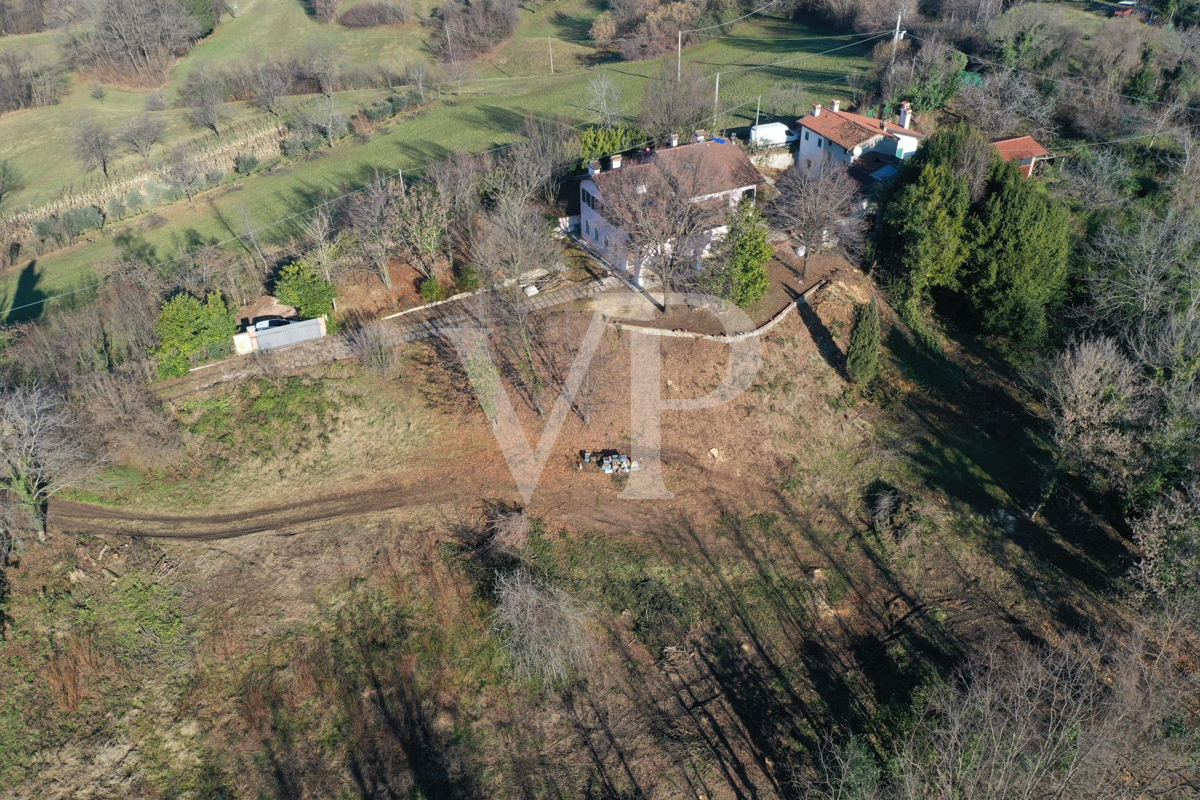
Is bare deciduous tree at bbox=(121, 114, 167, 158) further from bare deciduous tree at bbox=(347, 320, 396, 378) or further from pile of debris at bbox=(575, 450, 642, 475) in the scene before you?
pile of debris at bbox=(575, 450, 642, 475)

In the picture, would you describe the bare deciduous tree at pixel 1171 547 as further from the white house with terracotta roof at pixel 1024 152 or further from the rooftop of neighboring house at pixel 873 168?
the white house with terracotta roof at pixel 1024 152

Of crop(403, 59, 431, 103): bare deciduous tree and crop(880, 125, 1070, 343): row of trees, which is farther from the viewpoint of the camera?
crop(403, 59, 431, 103): bare deciduous tree

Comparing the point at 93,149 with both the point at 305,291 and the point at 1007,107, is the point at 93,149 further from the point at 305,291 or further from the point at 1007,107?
the point at 1007,107

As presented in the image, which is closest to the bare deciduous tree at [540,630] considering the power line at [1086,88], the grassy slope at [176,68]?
the grassy slope at [176,68]

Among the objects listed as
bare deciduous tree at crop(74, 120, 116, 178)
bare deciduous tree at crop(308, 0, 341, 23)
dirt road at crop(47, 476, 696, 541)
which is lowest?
dirt road at crop(47, 476, 696, 541)

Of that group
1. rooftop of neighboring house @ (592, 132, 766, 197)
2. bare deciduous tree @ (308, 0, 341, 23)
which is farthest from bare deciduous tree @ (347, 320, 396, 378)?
bare deciduous tree @ (308, 0, 341, 23)

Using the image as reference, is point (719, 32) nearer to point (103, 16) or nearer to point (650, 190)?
point (650, 190)
